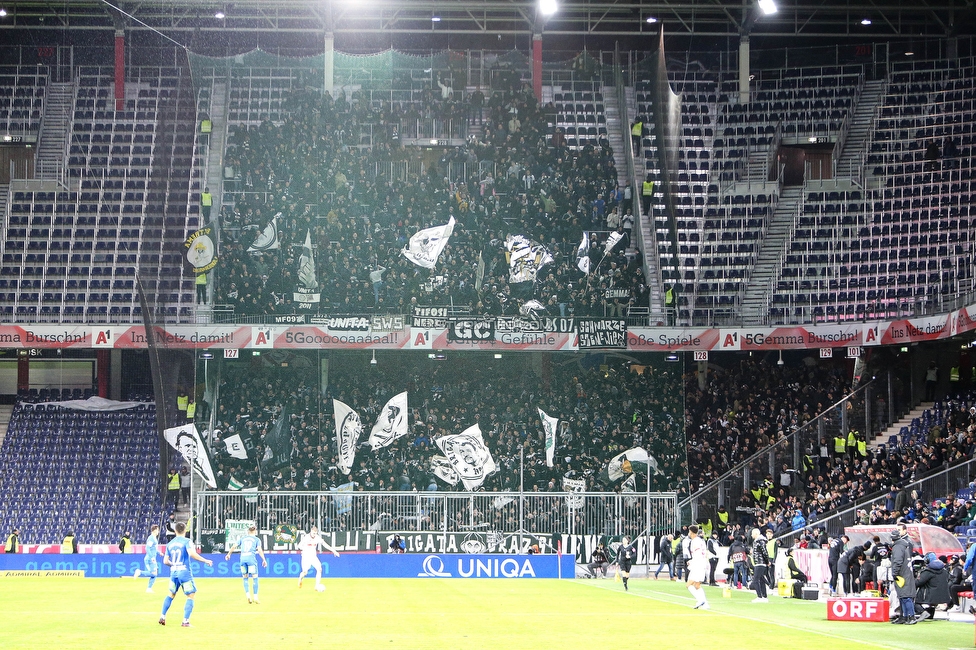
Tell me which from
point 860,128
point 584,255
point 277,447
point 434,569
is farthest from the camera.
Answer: point 860,128

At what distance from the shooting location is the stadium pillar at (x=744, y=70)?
5431 cm

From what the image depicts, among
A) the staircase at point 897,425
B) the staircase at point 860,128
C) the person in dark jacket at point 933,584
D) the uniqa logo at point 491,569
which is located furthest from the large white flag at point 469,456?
the person in dark jacket at point 933,584

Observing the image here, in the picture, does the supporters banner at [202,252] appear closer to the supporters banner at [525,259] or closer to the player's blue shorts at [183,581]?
the supporters banner at [525,259]

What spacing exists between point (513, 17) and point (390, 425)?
21.6 metres

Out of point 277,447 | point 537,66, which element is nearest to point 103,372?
point 277,447

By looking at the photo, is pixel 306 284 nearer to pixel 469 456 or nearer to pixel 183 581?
pixel 469 456

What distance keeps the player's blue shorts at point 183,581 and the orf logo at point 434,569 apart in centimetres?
1835

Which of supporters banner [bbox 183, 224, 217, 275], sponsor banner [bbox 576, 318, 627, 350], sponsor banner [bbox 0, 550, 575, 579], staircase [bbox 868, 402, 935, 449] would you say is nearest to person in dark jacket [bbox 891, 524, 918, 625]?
sponsor banner [bbox 0, 550, 575, 579]

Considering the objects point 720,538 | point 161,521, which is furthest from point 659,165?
point 161,521

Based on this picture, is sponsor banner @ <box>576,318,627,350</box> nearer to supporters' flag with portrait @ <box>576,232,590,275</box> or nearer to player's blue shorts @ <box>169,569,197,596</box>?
supporters' flag with portrait @ <box>576,232,590,275</box>

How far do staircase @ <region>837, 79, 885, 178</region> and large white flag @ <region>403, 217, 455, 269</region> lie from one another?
16680 mm

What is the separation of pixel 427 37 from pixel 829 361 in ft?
77.1

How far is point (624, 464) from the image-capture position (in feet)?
147

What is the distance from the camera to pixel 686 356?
51.3 meters
